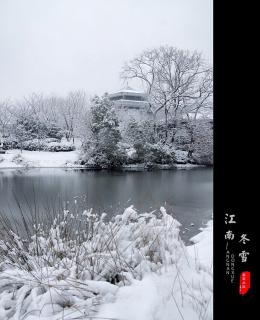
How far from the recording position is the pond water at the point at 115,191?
3794mm

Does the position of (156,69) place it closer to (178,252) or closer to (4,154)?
(4,154)

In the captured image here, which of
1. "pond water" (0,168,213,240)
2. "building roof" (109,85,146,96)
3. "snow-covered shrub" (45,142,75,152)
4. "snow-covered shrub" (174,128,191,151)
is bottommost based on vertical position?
"pond water" (0,168,213,240)

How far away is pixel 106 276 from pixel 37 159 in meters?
7.44

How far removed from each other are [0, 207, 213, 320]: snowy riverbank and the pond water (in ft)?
4.44

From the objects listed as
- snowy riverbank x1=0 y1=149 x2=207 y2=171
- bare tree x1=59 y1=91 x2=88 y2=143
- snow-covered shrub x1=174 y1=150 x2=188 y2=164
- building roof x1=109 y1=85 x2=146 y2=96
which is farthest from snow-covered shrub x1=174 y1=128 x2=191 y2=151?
bare tree x1=59 y1=91 x2=88 y2=143

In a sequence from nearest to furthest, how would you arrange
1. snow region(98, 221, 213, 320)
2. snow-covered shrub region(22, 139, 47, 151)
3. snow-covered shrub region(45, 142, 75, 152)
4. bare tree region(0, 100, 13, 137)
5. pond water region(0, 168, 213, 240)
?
snow region(98, 221, 213, 320) < pond water region(0, 168, 213, 240) < bare tree region(0, 100, 13, 137) < snow-covered shrub region(22, 139, 47, 151) < snow-covered shrub region(45, 142, 75, 152)

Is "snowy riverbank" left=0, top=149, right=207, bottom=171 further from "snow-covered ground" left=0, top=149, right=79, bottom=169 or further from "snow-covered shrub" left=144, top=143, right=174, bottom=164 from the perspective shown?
"snow-covered shrub" left=144, top=143, right=174, bottom=164

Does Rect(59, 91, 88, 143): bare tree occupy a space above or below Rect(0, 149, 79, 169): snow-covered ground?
above

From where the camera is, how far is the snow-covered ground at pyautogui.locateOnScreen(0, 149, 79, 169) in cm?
804

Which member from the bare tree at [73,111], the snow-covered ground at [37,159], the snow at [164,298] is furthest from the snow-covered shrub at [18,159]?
the snow at [164,298]
